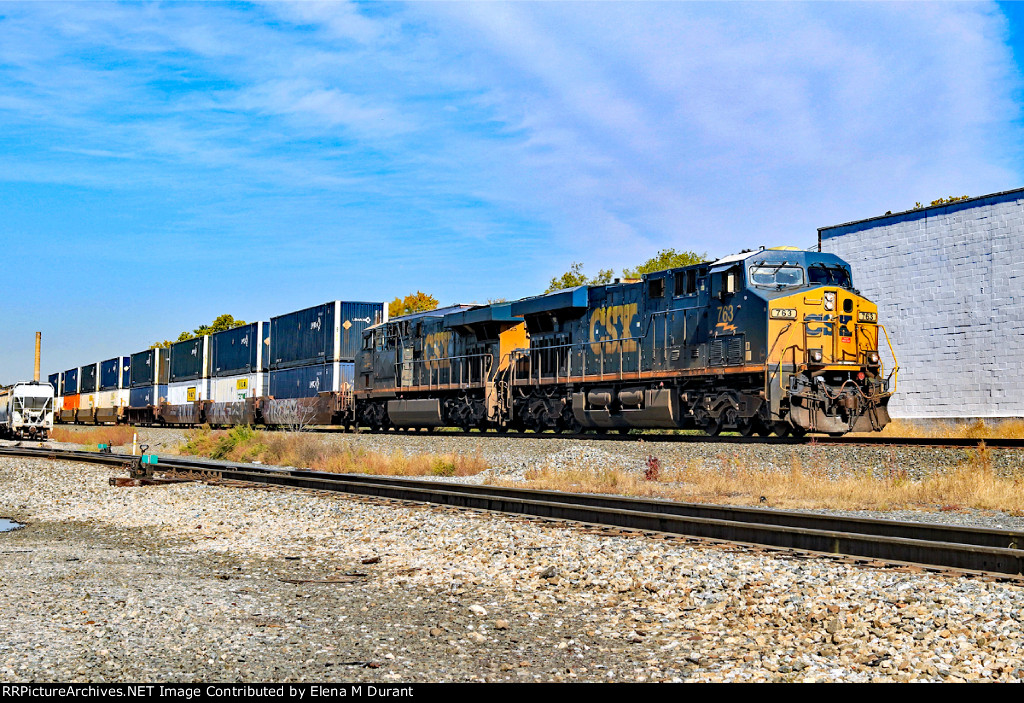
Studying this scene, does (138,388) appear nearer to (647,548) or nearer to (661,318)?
(661,318)

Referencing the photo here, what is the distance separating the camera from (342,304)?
110 ft

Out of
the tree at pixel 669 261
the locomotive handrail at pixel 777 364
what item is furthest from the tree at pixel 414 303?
the locomotive handrail at pixel 777 364

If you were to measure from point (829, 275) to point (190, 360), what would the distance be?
34995 mm

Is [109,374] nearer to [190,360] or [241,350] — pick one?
[190,360]

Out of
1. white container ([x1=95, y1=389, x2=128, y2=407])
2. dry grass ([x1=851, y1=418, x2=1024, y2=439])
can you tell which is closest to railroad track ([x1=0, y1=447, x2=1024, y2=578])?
dry grass ([x1=851, y1=418, x2=1024, y2=439])

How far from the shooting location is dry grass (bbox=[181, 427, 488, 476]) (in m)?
18.9

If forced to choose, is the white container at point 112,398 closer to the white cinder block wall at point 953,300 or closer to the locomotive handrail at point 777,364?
the white cinder block wall at point 953,300

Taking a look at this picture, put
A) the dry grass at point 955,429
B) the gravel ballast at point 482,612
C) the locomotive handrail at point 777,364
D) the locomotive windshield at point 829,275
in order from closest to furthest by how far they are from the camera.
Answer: the gravel ballast at point 482,612 → the locomotive handrail at point 777,364 → the locomotive windshield at point 829,275 → the dry grass at point 955,429

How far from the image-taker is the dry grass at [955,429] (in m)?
23.6

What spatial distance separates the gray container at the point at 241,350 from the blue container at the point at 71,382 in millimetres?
26900

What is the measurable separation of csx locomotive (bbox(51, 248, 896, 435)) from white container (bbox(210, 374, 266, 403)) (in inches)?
27.8

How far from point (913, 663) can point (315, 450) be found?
19.1 meters

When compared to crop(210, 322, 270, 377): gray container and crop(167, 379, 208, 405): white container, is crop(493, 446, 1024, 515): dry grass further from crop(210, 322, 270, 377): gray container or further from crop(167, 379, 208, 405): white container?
crop(167, 379, 208, 405): white container

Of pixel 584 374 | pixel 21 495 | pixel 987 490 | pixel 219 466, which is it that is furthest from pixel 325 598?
pixel 584 374
